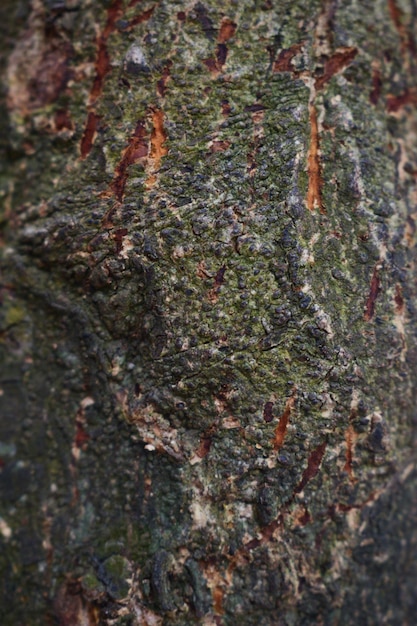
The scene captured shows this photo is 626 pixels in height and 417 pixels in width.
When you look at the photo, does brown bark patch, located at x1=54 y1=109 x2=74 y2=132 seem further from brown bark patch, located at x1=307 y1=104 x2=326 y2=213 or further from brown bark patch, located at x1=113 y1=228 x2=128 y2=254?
brown bark patch, located at x1=307 y1=104 x2=326 y2=213

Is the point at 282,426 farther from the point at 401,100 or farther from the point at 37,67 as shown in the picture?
the point at 37,67

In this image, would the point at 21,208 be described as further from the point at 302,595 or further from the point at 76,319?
the point at 302,595

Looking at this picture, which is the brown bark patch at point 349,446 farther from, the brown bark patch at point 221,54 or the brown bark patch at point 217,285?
the brown bark patch at point 221,54

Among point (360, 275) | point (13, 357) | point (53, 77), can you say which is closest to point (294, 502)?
point (360, 275)

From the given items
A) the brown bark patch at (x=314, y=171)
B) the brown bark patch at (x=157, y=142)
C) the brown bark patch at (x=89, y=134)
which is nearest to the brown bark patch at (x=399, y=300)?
the brown bark patch at (x=314, y=171)

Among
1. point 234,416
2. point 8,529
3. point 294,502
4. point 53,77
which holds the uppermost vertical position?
point 53,77
